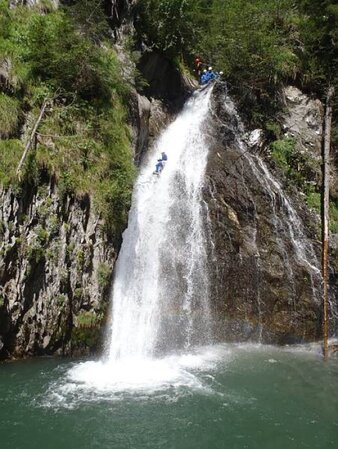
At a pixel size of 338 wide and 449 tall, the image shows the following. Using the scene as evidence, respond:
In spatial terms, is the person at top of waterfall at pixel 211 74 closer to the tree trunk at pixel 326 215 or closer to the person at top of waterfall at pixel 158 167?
the tree trunk at pixel 326 215

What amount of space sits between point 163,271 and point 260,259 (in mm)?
4109

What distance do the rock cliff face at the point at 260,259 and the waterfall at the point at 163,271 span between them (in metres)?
0.69

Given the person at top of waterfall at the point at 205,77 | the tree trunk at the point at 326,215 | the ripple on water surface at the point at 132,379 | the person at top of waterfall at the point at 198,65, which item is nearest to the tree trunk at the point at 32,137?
the ripple on water surface at the point at 132,379

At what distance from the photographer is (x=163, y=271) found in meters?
16.2

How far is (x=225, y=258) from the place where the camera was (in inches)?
661

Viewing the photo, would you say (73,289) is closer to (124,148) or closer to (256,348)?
(124,148)

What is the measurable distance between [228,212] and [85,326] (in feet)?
25.0

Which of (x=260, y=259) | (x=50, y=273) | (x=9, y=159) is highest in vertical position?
(x=9, y=159)

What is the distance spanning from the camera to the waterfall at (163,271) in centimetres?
1474

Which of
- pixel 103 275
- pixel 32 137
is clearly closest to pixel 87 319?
pixel 103 275

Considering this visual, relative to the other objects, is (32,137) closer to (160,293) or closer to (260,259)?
(160,293)

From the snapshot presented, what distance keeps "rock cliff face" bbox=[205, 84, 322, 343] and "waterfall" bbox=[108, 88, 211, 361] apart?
0.69 m

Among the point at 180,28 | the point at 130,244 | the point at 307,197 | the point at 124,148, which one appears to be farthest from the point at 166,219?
the point at 180,28

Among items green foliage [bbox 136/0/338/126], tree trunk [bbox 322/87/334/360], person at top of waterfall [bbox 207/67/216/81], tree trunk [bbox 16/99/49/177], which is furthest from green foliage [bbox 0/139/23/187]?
person at top of waterfall [bbox 207/67/216/81]
